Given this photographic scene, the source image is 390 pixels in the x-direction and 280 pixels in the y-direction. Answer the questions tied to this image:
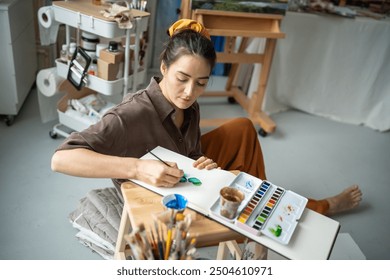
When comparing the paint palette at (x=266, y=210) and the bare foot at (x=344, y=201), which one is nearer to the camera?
the paint palette at (x=266, y=210)

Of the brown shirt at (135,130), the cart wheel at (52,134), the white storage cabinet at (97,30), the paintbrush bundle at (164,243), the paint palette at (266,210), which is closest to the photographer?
the paintbrush bundle at (164,243)

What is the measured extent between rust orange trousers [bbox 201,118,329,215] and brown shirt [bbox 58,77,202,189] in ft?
0.88

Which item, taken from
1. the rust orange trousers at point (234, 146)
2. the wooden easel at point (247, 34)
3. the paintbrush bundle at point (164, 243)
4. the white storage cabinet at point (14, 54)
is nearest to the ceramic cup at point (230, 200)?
the paintbrush bundle at point (164, 243)

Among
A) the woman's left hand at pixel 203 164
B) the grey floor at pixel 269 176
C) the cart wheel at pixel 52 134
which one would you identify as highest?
the woman's left hand at pixel 203 164

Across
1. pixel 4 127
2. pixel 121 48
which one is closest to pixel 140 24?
pixel 121 48

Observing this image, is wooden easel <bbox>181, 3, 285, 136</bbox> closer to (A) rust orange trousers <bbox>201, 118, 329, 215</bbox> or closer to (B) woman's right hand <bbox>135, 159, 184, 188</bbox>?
(A) rust orange trousers <bbox>201, 118, 329, 215</bbox>

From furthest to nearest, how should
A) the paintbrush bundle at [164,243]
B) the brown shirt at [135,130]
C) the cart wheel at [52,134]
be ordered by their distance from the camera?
the cart wheel at [52,134] → the brown shirt at [135,130] → the paintbrush bundle at [164,243]

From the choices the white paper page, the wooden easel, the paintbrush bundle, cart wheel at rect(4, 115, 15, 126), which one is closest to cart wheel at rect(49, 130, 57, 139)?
cart wheel at rect(4, 115, 15, 126)

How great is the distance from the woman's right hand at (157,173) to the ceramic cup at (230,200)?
0.13 meters

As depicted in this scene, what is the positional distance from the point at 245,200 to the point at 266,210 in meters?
0.06

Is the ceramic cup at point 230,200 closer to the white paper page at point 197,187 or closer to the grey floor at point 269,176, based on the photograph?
the white paper page at point 197,187

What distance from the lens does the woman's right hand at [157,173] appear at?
92cm
